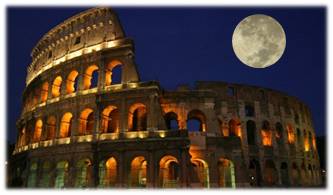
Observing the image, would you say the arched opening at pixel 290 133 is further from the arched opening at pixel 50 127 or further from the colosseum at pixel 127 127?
the arched opening at pixel 50 127

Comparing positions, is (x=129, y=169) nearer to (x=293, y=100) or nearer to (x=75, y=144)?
(x=75, y=144)

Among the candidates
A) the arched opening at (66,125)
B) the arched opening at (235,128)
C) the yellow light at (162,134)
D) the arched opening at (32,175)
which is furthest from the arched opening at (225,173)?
the arched opening at (32,175)

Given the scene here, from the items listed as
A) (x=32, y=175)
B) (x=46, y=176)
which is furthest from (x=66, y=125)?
(x=32, y=175)

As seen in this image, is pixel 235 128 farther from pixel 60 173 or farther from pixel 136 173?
pixel 60 173

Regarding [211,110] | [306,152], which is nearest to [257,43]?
[211,110]

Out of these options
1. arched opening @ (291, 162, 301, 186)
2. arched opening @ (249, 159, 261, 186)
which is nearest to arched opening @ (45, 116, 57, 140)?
arched opening @ (249, 159, 261, 186)
